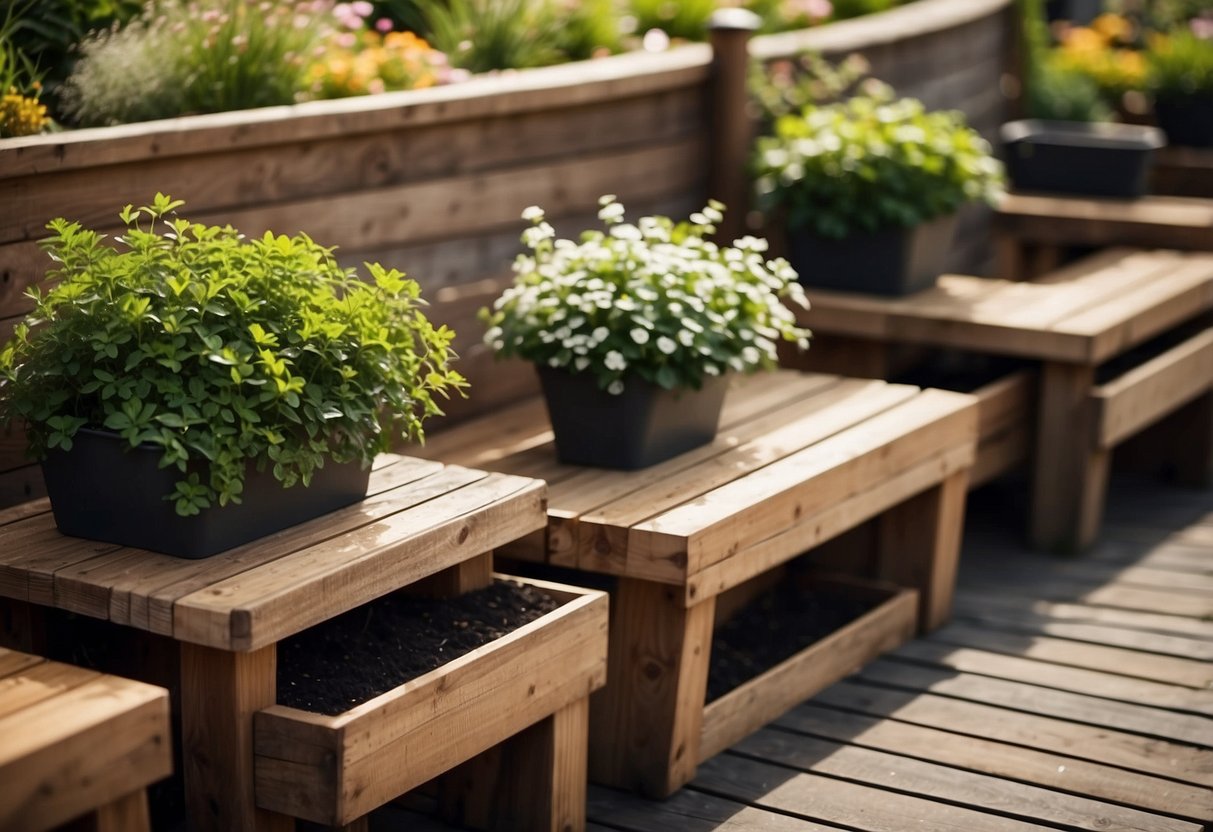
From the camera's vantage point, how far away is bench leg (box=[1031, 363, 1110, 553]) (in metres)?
4.69

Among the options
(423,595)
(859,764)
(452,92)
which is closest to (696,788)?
(859,764)

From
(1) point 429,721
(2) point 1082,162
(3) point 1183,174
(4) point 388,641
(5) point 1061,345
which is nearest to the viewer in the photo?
(1) point 429,721

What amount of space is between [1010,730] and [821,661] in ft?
1.46

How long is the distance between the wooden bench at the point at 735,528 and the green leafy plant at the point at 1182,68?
3.34 metres

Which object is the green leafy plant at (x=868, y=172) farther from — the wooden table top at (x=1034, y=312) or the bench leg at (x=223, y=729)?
the bench leg at (x=223, y=729)

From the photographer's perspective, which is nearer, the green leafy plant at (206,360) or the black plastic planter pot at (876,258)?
the green leafy plant at (206,360)

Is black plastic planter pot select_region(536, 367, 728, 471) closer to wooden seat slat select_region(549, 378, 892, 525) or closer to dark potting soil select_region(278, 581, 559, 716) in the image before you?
wooden seat slat select_region(549, 378, 892, 525)

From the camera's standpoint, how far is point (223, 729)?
2.59m

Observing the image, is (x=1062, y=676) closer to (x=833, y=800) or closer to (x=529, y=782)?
(x=833, y=800)

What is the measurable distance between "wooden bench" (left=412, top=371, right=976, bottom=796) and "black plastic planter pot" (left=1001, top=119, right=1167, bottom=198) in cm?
211

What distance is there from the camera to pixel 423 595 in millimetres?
3125

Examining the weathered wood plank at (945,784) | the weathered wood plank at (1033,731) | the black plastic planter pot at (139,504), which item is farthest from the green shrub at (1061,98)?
the black plastic planter pot at (139,504)

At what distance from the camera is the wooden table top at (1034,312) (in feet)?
14.9

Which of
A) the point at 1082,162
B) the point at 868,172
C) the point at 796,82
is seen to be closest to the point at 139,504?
the point at 868,172
